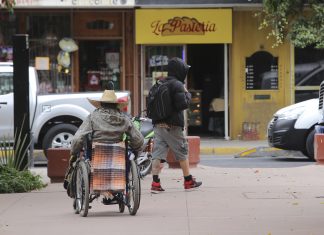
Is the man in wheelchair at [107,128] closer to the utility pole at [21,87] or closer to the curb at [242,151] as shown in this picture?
the utility pole at [21,87]

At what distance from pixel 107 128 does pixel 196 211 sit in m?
1.52

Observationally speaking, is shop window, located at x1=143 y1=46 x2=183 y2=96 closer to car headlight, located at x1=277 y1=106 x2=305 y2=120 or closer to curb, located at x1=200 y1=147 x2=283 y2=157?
curb, located at x1=200 y1=147 x2=283 y2=157

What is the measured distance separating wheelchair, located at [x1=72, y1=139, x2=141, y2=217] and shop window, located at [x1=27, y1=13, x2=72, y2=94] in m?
11.3

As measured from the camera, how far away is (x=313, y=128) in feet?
48.9

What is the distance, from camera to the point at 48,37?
64.5ft

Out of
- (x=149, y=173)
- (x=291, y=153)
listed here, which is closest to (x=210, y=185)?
(x=149, y=173)

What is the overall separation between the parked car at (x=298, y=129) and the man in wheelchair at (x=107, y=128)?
705 cm

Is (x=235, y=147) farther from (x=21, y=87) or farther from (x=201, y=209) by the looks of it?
(x=201, y=209)

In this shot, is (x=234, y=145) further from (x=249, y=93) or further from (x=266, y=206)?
(x=266, y=206)

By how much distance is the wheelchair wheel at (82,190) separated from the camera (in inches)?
326

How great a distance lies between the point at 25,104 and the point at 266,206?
4.53m

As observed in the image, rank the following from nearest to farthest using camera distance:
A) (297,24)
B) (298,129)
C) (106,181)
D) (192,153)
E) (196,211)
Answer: (106,181)
(196,211)
(192,153)
(298,129)
(297,24)

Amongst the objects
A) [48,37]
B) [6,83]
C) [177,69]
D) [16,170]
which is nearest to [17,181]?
[16,170]

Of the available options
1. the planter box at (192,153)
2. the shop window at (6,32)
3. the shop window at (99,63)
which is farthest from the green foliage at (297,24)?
the shop window at (6,32)
